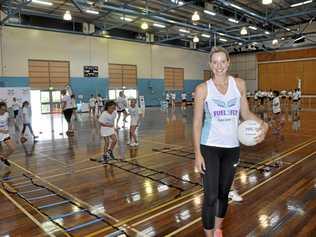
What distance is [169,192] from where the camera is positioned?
14.7ft

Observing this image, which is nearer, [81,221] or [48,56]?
[81,221]

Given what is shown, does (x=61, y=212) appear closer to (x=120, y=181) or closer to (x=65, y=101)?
(x=120, y=181)

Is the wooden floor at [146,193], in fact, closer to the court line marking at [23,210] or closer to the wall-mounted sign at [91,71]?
the court line marking at [23,210]

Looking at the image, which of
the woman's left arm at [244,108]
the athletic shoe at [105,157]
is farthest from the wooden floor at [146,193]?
the woman's left arm at [244,108]

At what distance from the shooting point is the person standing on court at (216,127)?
2273 millimetres

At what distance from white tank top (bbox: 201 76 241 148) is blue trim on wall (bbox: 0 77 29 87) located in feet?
64.9

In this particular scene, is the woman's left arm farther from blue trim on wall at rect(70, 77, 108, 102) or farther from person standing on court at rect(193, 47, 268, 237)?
blue trim on wall at rect(70, 77, 108, 102)

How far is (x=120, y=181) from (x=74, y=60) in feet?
63.4

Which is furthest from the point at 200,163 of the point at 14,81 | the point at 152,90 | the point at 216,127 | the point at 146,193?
the point at 152,90

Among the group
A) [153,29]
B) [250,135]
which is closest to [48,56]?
[153,29]

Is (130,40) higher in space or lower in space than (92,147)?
higher

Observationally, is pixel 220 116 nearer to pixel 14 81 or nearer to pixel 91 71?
pixel 14 81

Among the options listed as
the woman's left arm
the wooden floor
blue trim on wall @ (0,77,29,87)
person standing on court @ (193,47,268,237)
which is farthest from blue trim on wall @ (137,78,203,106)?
person standing on court @ (193,47,268,237)

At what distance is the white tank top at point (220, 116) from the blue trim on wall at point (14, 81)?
64.9ft
